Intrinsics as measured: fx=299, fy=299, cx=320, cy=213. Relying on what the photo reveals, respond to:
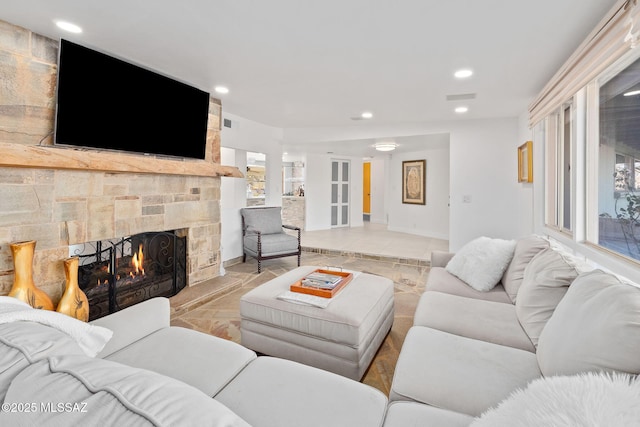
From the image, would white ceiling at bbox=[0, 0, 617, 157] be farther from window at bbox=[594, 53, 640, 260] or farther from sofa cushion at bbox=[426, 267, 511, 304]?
sofa cushion at bbox=[426, 267, 511, 304]

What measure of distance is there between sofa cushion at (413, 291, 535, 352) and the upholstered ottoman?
0.32m

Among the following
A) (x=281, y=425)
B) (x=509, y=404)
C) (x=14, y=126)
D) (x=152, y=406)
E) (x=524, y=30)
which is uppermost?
(x=524, y=30)

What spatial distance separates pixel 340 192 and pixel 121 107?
20.5ft

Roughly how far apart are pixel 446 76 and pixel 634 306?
2.59 meters

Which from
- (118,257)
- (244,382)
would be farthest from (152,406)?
(118,257)

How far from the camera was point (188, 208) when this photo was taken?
3.39 metres

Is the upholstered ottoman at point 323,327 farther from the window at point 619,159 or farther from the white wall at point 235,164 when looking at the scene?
the white wall at point 235,164

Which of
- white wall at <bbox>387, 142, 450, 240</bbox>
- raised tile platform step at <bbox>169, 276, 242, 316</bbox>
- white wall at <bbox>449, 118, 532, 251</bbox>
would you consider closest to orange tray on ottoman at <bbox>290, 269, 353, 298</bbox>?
raised tile platform step at <bbox>169, 276, 242, 316</bbox>

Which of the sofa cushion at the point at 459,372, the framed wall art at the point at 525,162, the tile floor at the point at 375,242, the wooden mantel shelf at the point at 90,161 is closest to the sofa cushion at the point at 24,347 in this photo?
the sofa cushion at the point at 459,372

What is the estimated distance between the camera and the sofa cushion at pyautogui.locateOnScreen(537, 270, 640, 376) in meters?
0.90

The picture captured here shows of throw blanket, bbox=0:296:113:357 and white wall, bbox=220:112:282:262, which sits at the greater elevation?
white wall, bbox=220:112:282:262

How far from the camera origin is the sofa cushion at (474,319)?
1587 millimetres

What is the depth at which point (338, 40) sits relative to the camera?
2.24 metres

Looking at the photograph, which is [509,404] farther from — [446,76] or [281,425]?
[446,76]
